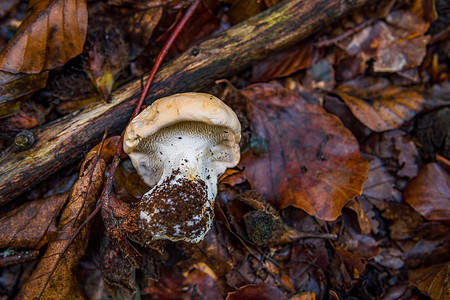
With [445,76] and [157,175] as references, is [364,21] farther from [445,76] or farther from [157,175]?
[157,175]

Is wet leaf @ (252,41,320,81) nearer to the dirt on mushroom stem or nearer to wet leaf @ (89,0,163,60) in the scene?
wet leaf @ (89,0,163,60)

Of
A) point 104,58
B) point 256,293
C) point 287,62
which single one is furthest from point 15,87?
point 256,293

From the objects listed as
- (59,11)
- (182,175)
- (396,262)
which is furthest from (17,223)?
(396,262)

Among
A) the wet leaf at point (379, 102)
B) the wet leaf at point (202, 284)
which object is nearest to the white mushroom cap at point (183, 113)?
the wet leaf at point (202, 284)

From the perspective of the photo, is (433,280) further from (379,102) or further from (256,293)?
(379,102)

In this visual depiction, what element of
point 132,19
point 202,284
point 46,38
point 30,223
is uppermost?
point 46,38

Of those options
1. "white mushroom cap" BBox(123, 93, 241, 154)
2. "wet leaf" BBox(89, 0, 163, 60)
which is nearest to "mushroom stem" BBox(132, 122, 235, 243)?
"white mushroom cap" BBox(123, 93, 241, 154)
